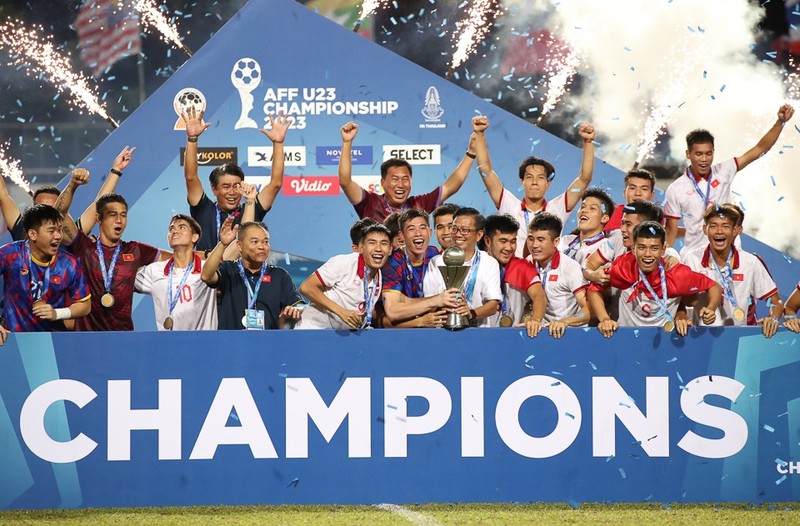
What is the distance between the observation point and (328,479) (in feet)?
17.1

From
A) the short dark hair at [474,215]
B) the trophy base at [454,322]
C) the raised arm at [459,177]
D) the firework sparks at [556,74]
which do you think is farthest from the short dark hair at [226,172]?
the firework sparks at [556,74]

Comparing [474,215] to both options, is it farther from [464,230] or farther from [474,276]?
[474,276]

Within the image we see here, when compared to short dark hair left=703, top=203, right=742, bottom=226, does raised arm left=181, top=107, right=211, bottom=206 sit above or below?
above

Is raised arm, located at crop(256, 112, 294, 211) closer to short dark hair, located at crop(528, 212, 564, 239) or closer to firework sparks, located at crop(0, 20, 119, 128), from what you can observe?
short dark hair, located at crop(528, 212, 564, 239)

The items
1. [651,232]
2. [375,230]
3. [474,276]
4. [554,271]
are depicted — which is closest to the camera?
[651,232]

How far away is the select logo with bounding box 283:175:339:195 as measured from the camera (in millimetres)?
9453

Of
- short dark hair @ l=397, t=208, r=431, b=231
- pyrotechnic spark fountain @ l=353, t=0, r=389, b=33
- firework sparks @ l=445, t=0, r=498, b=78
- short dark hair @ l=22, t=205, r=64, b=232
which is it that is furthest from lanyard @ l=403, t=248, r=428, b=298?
firework sparks @ l=445, t=0, r=498, b=78

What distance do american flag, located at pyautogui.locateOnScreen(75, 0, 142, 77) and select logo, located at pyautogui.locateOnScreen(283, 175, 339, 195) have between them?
3908 mm

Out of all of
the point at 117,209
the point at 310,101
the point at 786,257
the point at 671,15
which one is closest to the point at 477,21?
the point at 671,15

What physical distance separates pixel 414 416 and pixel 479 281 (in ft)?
3.24

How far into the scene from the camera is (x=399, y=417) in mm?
5223

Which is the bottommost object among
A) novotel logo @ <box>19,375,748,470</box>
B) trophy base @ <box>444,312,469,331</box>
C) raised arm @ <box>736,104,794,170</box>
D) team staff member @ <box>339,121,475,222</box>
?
novotel logo @ <box>19,375,748,470</box>

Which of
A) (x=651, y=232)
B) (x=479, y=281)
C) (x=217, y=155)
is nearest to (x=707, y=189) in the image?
(x=651, y=232)

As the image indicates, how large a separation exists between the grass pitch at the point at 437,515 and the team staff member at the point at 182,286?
1.33 metres
